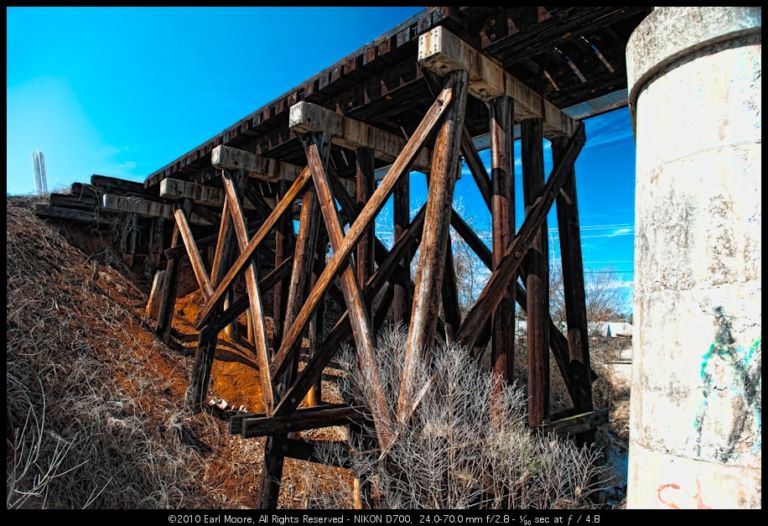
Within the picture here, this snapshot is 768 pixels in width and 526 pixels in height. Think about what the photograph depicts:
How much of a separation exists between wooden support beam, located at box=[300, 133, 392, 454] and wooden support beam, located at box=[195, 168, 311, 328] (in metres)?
0.28

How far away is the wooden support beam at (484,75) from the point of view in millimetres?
4172

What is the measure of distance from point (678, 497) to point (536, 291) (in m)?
2.79

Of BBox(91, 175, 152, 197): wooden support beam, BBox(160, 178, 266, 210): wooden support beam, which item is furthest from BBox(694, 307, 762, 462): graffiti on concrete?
BBox(91, 175, 152, 197): wooden support beam

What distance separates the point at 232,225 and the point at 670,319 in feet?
21.0

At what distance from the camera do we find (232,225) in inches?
295

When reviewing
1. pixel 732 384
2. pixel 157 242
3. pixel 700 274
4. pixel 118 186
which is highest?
pixel 118 186

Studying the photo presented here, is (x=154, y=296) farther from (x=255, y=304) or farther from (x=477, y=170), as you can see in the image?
(x=477, y=170)

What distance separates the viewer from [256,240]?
242 inches

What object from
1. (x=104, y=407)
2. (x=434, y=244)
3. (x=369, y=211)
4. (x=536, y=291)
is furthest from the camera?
(x=104, y=407)

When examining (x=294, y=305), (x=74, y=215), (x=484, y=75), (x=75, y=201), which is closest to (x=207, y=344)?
(x=294, y=305)

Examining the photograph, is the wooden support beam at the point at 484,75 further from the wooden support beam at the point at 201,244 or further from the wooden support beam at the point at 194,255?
the wooden support beam at the point at 201,244

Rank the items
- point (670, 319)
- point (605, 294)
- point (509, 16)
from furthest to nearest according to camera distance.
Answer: point (605, 294)
point (509, 16)
point (670, 319)

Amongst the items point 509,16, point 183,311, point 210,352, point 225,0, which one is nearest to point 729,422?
point 509,16

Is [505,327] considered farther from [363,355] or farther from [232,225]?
[232,225]
